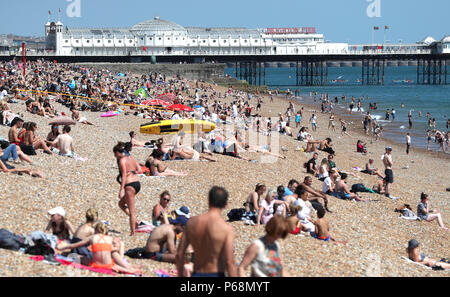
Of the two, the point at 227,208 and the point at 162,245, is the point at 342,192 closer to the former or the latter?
the point at 227,208

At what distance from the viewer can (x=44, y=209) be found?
8609 millimetres

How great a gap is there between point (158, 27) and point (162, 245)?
64.6 metres

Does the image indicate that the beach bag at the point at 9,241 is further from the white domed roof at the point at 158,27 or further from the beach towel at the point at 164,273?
the white domed roof at the point at 158,27

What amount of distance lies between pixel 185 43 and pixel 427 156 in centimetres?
4938

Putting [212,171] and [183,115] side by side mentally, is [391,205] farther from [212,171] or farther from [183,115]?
[183,115]

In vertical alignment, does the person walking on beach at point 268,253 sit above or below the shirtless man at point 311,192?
above

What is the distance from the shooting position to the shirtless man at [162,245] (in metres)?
7.19

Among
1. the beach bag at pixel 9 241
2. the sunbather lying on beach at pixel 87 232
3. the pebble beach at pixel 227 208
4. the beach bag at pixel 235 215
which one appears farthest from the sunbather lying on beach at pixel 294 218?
the beach bag at pixel 9 241

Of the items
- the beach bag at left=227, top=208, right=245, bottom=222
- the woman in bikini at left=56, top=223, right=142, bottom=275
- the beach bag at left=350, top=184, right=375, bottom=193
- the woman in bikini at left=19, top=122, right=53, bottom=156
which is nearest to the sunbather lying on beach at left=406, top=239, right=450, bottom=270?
the beach bag at left=227, top=208, right=245, bottom=222

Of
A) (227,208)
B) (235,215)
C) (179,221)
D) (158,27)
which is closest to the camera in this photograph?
(179,221)

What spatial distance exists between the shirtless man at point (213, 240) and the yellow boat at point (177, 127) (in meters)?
11.7

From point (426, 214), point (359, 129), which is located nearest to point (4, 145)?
point (426, 214)

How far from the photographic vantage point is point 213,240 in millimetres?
4586

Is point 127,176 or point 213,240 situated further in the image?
point 127,176
